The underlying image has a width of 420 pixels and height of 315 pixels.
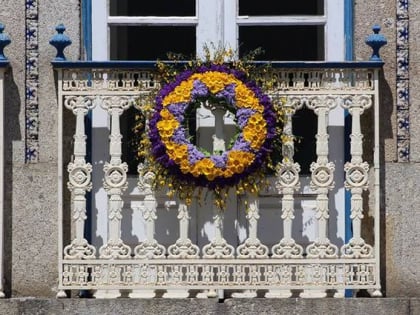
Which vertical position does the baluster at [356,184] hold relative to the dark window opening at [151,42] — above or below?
below

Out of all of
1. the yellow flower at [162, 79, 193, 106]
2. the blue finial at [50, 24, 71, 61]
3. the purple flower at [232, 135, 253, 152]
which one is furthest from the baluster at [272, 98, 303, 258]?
the blue finial at [50, 24, 71, 61]

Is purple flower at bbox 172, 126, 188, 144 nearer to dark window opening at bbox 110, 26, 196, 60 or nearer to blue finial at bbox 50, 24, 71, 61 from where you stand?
dark window opening at bbox 110, 26, 196, 60

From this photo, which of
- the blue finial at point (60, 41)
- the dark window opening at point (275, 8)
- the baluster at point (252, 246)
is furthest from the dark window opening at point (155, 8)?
the baluster at point (252, 246)

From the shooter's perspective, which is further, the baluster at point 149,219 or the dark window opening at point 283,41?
the dark window opening at point 283,41

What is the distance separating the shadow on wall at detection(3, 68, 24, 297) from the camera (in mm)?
12164

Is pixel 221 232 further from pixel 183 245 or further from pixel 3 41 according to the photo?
pixel 3 41

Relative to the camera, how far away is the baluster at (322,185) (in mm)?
11836

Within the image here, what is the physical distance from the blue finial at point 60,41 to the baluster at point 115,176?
0.43m

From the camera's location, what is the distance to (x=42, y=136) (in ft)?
40.0

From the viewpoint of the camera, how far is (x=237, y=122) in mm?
11789

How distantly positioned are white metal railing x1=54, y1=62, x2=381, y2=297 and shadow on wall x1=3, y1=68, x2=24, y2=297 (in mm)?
443

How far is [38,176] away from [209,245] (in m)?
1.29

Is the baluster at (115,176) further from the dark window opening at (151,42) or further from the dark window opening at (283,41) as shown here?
the dark window opening at (283,41)

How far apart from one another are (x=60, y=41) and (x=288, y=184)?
179cm
